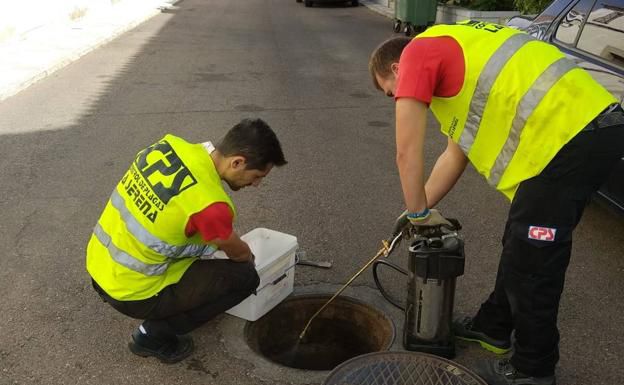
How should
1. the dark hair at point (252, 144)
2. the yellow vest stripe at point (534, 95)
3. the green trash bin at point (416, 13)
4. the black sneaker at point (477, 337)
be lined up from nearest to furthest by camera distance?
the yellow vest stripe at point (534, 95) < the dark hair at point (252, 144) < the black sneaker at point (477, 337) < the green trash bin at point (416, 13)

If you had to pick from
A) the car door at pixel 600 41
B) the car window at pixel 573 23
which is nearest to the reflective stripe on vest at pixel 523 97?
the car door at pixel 600 41

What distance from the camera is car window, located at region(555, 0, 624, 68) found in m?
3.81

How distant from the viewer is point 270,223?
4.36 meters

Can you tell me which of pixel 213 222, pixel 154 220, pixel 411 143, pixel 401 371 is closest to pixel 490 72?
pixel 411 143

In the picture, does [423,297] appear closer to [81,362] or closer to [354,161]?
[81,362]

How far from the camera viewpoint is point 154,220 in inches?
99.9

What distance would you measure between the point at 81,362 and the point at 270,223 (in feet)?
5.70

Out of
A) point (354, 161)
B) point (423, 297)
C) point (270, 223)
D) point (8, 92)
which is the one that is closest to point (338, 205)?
point (270, 223)

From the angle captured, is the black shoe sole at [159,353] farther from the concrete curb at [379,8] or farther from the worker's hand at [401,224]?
the concrete curb at [379,8]

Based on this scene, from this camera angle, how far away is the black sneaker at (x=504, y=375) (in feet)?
8.62

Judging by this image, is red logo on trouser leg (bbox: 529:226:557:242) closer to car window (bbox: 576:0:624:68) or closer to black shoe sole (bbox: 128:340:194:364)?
black shoe sole (bbox: 128:340:194:364)

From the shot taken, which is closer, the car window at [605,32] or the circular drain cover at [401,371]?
the circular drain cover at [401,371]

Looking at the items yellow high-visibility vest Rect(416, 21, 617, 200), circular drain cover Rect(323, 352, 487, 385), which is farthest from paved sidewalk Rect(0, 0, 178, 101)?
yellow high-visibility vest Rect(416, 21, 617, 200)

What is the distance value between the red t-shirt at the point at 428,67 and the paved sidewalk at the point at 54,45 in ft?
23.1
